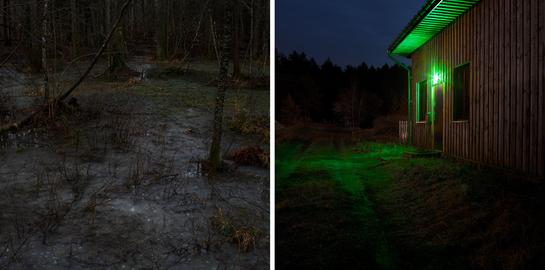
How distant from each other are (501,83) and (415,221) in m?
2.88

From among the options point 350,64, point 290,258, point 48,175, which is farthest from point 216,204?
point 350,64

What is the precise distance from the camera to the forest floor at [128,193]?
3242 millimetres

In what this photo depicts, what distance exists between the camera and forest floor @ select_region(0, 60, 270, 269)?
324 centimetres

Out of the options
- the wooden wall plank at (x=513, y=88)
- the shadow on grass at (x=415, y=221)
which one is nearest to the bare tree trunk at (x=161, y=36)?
the shadow on grass at (x=415, y=221)

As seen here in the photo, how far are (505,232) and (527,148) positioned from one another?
2.20 meters

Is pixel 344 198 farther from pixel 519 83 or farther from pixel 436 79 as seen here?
pixel 436 79

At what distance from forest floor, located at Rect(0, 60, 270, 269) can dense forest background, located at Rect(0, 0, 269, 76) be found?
4.57 ft

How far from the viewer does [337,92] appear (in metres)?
32.2

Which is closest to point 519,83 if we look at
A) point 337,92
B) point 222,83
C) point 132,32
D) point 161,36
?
point 222,83

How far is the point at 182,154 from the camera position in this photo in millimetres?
5879

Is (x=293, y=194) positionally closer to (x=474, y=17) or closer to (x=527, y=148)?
(x=527, y=148)

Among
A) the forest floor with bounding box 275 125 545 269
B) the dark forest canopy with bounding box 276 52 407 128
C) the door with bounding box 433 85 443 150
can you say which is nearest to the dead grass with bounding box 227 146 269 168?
the forest floor with bounding box 275 125 545 269

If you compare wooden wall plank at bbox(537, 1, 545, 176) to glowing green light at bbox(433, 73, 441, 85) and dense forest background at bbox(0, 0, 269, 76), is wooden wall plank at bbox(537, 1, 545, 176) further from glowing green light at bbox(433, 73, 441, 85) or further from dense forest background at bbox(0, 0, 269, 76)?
dense forest background at bbox(0, 0, 269, 76)

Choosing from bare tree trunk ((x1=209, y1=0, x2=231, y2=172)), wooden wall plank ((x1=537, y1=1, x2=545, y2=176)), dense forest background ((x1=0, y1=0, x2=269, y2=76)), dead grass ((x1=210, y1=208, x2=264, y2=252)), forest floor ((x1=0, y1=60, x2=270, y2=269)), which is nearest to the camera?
forest floor ((x1=0, y1=60, x2=270, y2=269))
